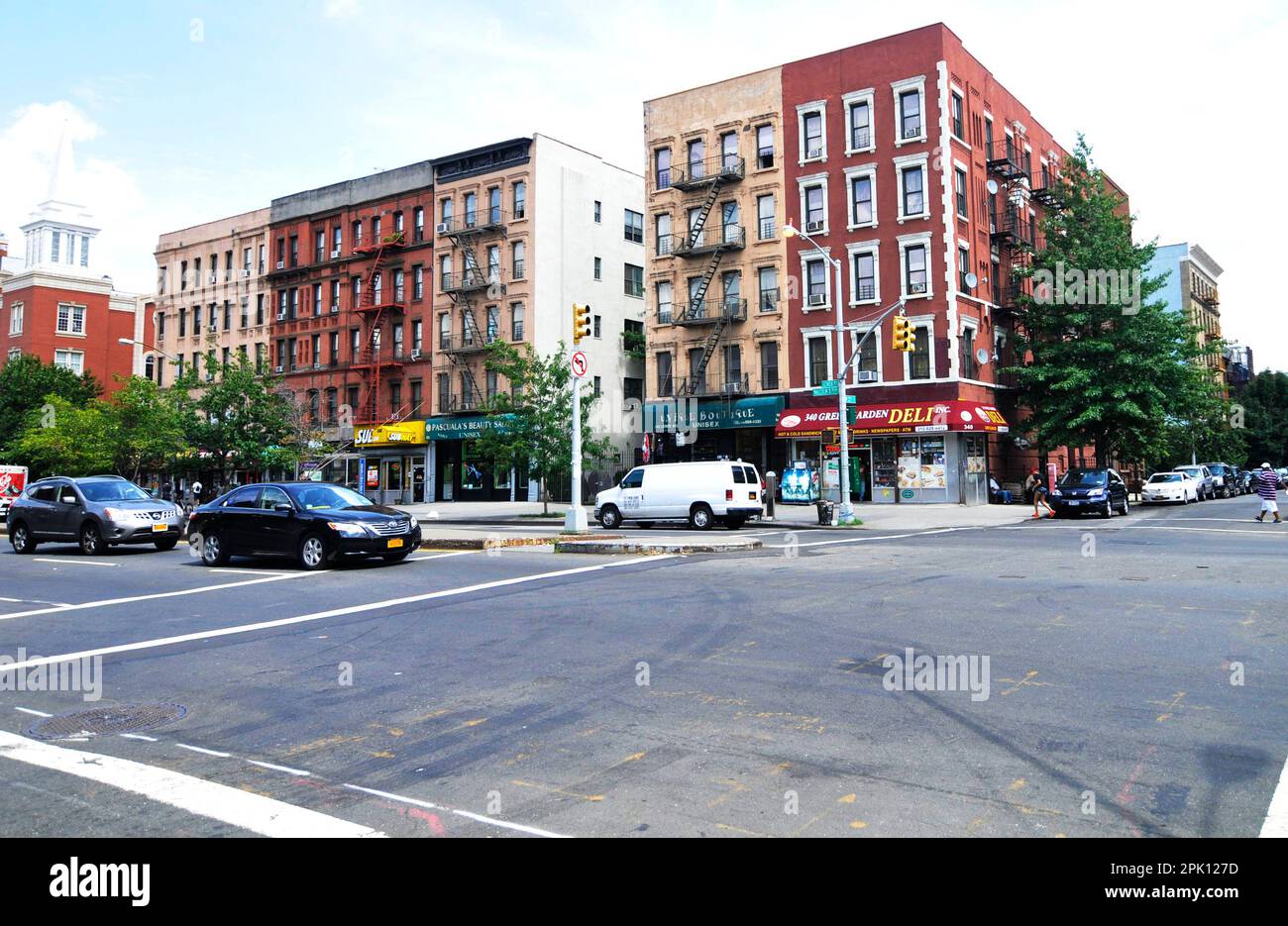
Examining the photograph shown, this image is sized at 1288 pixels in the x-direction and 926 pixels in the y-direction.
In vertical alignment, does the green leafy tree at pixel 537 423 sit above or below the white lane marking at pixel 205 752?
above

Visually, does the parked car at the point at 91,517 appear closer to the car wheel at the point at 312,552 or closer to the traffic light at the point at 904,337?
the car wheel at the point at 312,552

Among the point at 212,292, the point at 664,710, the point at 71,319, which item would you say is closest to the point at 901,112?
the point at 664,710

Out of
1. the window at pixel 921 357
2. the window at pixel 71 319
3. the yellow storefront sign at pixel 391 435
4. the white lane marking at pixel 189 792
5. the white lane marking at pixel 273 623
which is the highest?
the window at pixel 71 319

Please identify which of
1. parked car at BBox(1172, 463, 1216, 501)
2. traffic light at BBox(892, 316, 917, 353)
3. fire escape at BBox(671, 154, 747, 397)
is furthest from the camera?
fire escape at BBox(671, 154, 747, 397)

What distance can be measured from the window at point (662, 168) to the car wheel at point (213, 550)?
35.9 m

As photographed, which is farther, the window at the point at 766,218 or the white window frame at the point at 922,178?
the window at the point at 766,218

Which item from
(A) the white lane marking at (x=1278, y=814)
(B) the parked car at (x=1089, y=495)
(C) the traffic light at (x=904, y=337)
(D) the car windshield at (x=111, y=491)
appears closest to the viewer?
(A) the white lane marking at (x=1278, y=814)

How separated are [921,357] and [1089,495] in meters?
11.2

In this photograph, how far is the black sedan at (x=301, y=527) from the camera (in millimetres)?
15125

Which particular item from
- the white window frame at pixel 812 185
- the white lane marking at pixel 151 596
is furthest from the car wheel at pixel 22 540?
the white window frame at pixel 812 185

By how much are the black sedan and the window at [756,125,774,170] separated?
3345 cm

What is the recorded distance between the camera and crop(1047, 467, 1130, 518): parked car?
1181 inches

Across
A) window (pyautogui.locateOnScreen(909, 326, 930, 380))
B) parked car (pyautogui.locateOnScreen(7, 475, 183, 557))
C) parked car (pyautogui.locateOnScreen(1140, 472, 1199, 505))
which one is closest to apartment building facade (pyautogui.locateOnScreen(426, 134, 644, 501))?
window (pyautogui.locateOnScreen(909, 326, 930, 380))

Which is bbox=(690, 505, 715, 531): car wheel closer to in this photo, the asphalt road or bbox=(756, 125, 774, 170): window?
the asphalt road
